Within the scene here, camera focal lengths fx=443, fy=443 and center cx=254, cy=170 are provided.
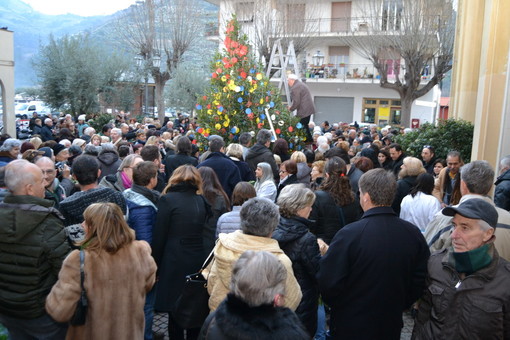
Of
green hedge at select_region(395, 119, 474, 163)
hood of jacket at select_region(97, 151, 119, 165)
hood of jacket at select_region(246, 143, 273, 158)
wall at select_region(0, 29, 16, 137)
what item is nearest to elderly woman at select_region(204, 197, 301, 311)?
hood of jacket at select_region(97, 151, 119, 165)

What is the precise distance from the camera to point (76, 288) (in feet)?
10.1

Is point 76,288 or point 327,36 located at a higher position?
point 327,36

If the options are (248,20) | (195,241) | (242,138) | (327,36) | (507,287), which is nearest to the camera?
(507,287)

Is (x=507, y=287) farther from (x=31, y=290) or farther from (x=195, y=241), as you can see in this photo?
(x=31, y=290)

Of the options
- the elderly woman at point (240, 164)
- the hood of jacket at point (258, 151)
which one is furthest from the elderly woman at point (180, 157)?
the hood of jacket at point (258, 151)

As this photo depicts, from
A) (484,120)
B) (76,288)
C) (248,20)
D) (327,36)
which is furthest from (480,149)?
(327,36)

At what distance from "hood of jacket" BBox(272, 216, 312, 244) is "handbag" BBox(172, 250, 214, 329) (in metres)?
0.55

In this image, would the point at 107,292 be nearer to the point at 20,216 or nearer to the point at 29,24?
the point at 20,216

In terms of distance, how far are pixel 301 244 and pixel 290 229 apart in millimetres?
154

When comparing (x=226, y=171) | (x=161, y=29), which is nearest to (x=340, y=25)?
(x=161, y=29)

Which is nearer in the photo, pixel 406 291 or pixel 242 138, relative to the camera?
pixel 406 291

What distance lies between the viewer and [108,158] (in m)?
6.87

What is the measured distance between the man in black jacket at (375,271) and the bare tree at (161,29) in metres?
23.5

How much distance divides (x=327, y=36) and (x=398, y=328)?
3048 cm
